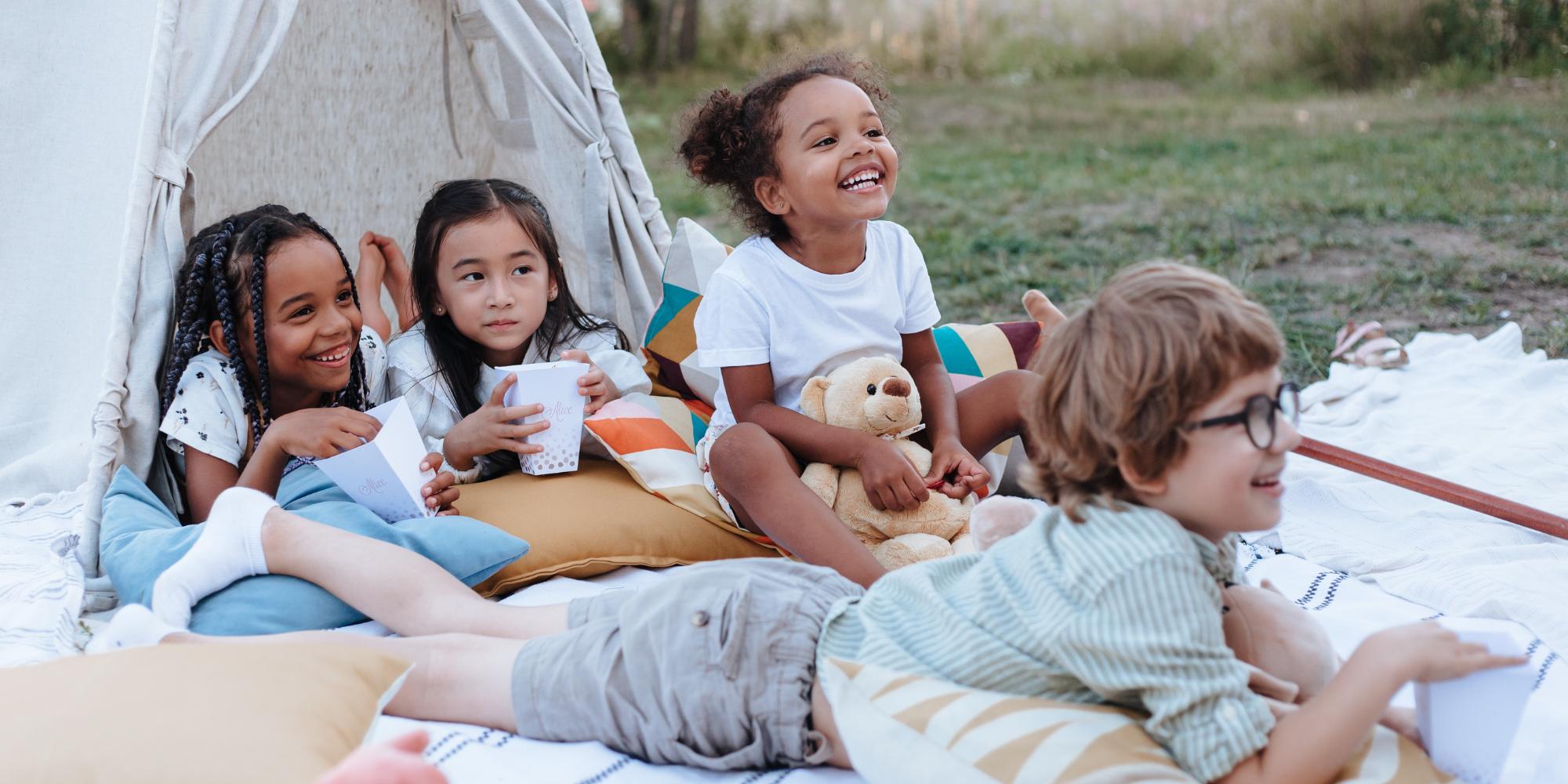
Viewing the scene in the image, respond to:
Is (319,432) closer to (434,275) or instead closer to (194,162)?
(434,275)

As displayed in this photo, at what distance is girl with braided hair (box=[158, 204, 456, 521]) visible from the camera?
2.38 metres

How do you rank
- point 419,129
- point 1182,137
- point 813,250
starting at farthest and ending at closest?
point 1182,137, point 419,129, point 813,250

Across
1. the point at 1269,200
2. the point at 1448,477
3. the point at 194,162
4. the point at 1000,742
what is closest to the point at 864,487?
the point at 1000,742

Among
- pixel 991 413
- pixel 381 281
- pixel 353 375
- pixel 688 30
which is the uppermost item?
pixel 688 30

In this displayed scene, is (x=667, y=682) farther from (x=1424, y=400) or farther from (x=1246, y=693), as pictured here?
(x=1424, y=400)

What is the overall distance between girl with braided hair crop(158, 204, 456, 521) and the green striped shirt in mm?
1178

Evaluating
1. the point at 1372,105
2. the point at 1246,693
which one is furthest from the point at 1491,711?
the point at 1372,105

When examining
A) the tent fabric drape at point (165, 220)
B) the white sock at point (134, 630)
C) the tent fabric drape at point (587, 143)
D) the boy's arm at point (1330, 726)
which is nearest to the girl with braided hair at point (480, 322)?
the tent fabric drape at point (587, 143)

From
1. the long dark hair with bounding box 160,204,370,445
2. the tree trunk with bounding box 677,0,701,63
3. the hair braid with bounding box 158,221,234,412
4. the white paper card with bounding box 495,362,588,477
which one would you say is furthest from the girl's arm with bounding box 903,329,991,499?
the tree trunk with bounding box 677,0,701,63

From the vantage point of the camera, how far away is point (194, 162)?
315 centimetres

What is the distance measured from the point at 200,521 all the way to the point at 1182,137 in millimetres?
5831

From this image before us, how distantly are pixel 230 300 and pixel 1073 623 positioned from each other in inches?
69.9

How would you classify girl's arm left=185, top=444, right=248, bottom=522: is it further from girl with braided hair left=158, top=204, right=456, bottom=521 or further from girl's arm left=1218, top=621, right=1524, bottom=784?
girl's arm left=1218, top=621, right=1524, bottom=784

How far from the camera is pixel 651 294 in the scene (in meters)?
3.26
